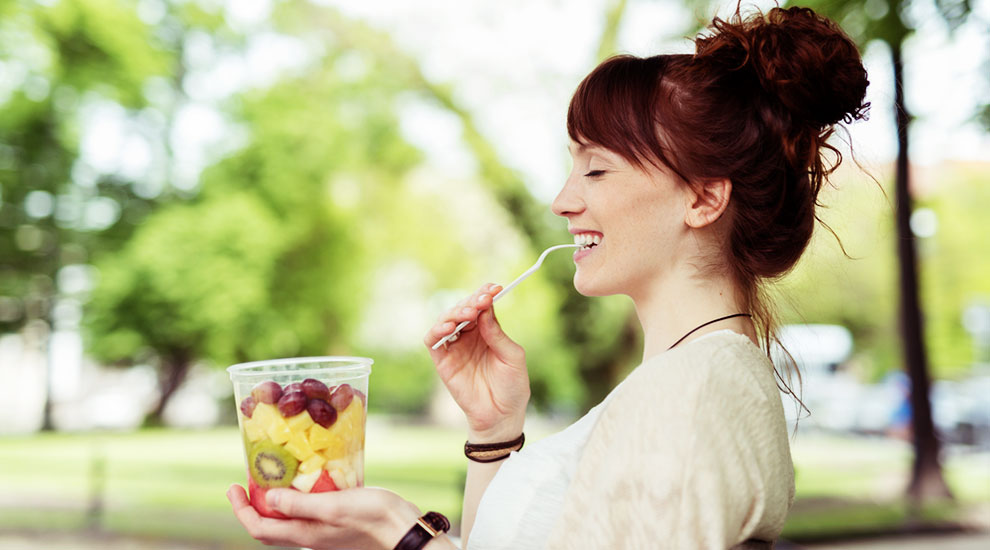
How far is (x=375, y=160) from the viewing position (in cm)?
1730

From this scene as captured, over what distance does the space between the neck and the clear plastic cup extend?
510 millimetres

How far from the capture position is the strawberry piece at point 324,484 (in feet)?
4.13

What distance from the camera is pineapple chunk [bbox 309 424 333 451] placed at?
1266 mm

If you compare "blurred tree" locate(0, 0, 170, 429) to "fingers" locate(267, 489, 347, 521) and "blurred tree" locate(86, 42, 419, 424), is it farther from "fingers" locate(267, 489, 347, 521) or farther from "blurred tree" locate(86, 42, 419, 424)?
"fingers" locate(267, 489, 347, 521)

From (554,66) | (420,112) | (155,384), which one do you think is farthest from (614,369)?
(155,384)

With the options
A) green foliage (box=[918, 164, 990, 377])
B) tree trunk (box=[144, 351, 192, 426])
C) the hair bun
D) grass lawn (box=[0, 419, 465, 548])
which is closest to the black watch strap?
the hair bun

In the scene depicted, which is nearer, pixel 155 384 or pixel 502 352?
pixel 502 352

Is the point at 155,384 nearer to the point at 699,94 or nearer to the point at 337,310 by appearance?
the point at 337,310

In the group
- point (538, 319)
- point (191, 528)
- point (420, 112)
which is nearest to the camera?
point (191, 528)

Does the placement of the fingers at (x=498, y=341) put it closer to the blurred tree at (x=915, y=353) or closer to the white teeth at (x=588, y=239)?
the white teeth at (x=588, y=239)

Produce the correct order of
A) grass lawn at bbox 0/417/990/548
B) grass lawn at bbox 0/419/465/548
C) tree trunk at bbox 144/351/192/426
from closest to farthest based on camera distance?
1. grass lawn at bbox 0/417/990/548
2. grass lawn at bbox 0/419/465/548
3. tree trunk at bbox 144/351/192/426

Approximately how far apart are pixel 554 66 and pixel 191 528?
854 centimetres

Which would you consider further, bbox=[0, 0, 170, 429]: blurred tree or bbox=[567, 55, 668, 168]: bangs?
bbox=[0, 0, 170, 429]: blurred tree

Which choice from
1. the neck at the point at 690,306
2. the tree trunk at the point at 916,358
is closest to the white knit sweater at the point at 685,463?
the neck at the point at 690,306
